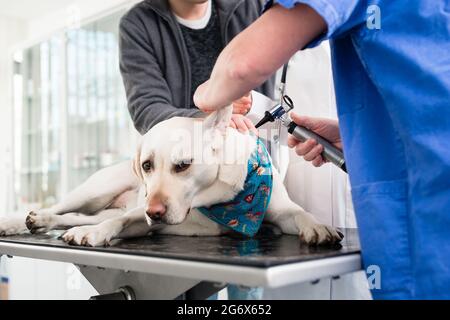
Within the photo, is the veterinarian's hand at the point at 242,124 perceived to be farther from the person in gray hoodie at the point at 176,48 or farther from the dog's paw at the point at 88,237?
the dog's paw at the point at 88,237

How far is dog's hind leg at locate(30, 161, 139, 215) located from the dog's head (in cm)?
30

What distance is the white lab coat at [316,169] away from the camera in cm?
150

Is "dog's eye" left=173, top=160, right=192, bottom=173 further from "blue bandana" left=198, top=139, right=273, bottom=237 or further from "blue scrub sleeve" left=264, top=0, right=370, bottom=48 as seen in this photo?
"blue scrub sleeve" left=264, top=0, right=370, bottom=48

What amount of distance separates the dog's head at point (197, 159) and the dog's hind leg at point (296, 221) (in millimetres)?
112

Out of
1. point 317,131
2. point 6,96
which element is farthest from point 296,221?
point 6,96

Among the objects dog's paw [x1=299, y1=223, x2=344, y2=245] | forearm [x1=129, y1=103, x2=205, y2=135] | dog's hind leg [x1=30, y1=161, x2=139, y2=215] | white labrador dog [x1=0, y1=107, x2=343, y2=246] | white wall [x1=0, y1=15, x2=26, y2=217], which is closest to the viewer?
dog's paw [x1=299, y1=223, x2=344, y2=245]

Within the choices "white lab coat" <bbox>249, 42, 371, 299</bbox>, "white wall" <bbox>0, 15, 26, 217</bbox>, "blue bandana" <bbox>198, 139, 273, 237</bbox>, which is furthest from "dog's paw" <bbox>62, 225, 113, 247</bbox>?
"white wall" <bbox>0, 15, 26, 217</bbox>

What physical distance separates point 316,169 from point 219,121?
0.54 meters

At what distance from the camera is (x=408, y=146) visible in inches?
28.2

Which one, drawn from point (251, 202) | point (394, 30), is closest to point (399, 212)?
point (394, 30)

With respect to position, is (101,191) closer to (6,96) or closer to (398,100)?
(398,100)

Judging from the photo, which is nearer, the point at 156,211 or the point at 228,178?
the point at 156,211

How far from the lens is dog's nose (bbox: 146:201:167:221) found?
3.12 ft

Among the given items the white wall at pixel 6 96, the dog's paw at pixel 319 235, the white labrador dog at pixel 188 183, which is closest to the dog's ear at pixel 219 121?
the white labrador dog at pixel 188 183
